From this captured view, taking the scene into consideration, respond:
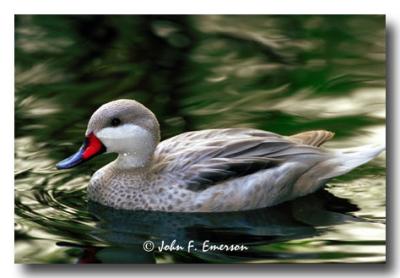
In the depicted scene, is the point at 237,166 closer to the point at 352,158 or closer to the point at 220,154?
the point at 220,154

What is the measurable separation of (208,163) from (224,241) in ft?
1.42

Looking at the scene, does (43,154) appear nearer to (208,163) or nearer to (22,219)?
(22,219)

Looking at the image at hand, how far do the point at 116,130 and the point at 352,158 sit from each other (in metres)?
1.30

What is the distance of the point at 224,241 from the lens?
730 centimetres

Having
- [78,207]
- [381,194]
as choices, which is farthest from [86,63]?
[381,194]

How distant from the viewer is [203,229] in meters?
7.36

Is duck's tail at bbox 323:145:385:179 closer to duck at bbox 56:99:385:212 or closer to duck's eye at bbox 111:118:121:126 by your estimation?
duck at bbox 56:99:385:212

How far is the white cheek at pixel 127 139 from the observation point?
7398 millimetres

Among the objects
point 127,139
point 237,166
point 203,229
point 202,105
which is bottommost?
point 203,229

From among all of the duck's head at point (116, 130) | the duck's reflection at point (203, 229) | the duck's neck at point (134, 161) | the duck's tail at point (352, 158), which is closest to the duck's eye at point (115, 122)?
the duck's head at point (116, 130)

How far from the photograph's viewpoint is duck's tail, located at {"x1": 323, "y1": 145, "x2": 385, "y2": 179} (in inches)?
296
